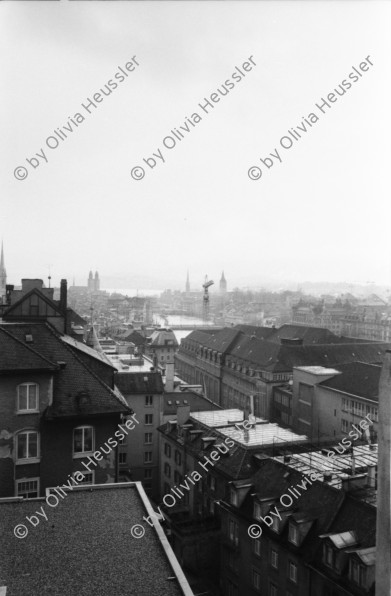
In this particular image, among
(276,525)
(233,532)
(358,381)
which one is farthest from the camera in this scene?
(358,381)

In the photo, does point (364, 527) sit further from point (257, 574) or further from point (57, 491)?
point (57, 491)

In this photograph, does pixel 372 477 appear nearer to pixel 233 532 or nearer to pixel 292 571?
pixel 292 571

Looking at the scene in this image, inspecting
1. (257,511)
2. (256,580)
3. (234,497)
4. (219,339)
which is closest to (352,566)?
(257,511)

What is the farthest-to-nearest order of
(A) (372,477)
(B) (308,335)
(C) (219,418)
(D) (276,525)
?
(B) (308,335), (C) (219,418), (D) (276,525), (A) (372,477)

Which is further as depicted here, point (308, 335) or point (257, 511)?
point (308, 335)

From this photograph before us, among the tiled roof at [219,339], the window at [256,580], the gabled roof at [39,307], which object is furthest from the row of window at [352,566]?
the tiled roof at [219,339]

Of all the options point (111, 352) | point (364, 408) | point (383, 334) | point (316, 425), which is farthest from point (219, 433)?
point (383, 334)

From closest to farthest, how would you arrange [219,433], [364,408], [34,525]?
[34,525], [219,433], [364,408]
